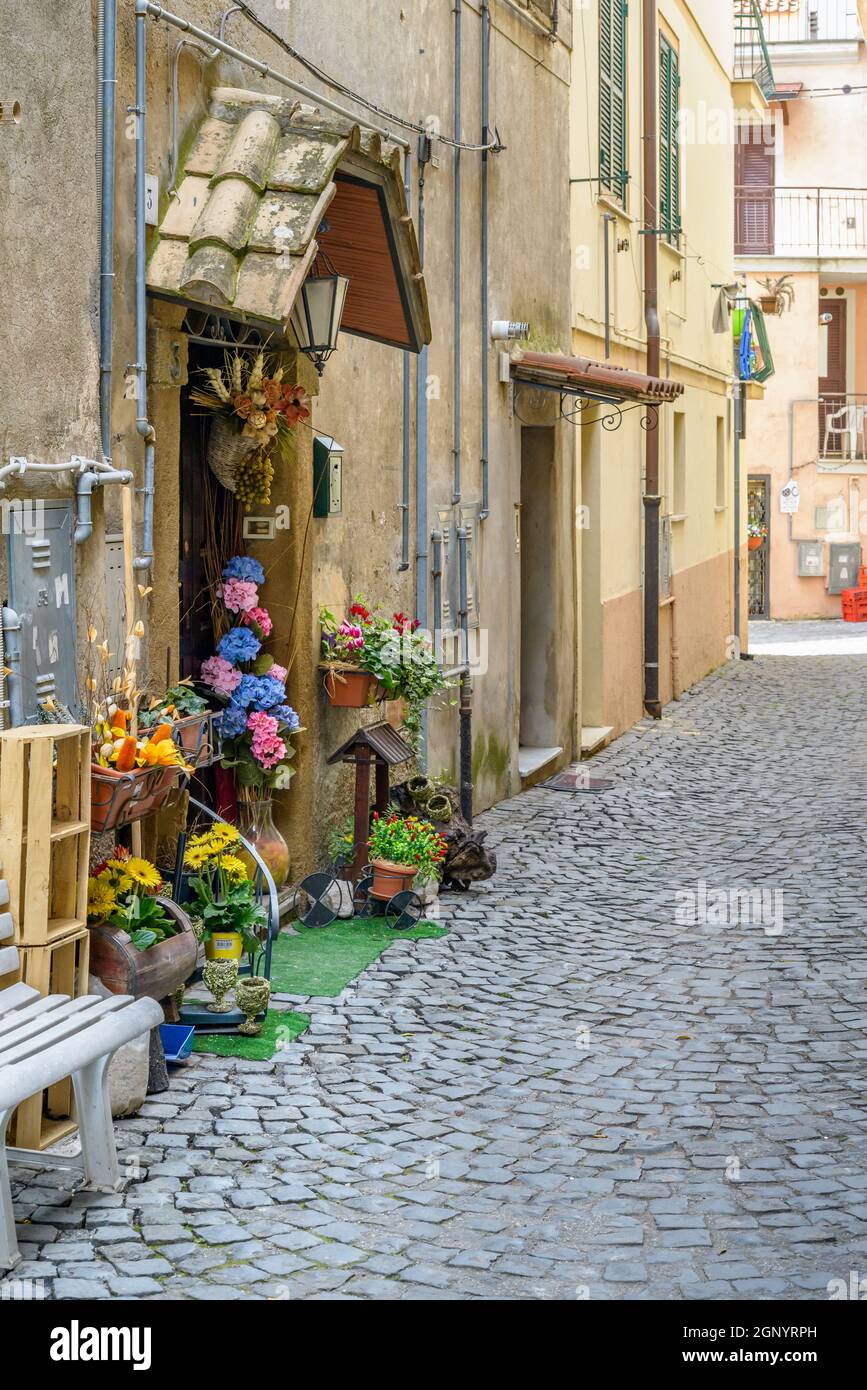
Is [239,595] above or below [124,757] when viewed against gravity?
above

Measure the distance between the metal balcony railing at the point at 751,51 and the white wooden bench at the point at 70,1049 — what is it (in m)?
20.9

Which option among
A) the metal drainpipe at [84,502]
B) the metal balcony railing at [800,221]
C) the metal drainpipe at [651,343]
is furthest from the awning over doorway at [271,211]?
the metal balcony railing at [800,221]

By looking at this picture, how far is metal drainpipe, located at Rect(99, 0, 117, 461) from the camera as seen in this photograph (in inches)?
249

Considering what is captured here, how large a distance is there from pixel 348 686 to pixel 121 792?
117 inches

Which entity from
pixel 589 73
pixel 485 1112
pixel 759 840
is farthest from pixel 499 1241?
pixel 589 73

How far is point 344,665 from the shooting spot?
857 centimetres

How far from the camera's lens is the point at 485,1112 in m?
5.89

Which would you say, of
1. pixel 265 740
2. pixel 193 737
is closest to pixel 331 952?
pixel 265 740

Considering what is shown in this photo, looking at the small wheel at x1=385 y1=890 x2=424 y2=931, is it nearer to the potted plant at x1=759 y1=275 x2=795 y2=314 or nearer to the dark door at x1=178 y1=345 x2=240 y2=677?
the dark door at x1=178 y1=345 x2=240 y2=677

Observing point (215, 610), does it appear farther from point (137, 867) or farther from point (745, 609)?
point (745, 609)

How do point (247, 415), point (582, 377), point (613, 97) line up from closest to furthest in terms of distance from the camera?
point (247, 415) < point (582, 377) < point (613, 97)

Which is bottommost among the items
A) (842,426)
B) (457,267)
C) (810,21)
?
(457,267)

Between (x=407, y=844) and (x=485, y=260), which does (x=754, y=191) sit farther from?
(x=407, y=844)

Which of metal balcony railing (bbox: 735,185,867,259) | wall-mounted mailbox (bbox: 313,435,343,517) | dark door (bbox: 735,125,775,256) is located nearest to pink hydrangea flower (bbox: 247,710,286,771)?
wall-mounted mailbox (bbox: 313,435,343,517)
